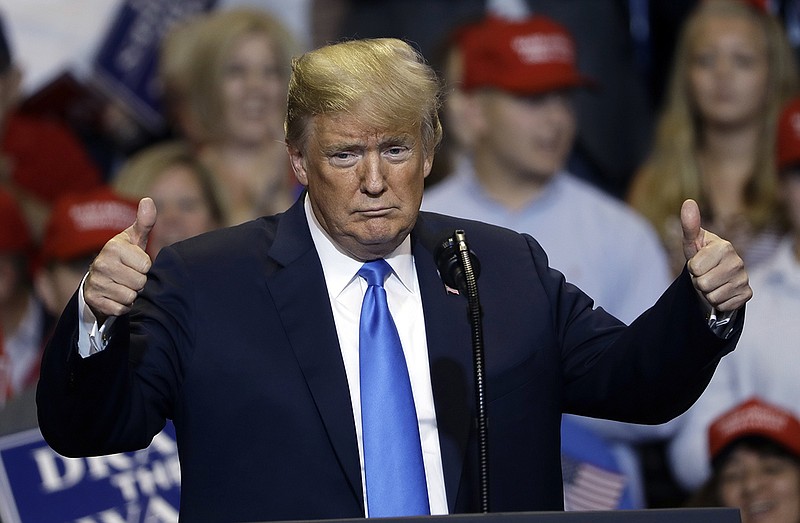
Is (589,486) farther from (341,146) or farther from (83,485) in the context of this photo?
(341,146)

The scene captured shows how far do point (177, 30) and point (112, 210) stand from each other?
88 centimetres

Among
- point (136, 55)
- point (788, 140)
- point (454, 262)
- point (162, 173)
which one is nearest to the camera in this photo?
point (454, 262)

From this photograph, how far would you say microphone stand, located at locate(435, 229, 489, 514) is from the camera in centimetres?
191

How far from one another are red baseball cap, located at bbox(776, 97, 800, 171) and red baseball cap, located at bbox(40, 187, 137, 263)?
208 centimetres

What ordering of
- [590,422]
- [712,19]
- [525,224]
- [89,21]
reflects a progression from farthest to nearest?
[89,21] → [712,19] → [525,224] → [590,422]

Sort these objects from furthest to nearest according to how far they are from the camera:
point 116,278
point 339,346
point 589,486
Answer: point 589,486, point 339,346, point 116,278

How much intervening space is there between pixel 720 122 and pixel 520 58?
76 centimetres

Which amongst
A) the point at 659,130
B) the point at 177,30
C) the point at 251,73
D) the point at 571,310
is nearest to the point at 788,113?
the point at 659,130

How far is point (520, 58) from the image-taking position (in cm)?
458

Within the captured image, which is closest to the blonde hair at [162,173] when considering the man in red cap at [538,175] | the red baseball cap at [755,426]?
the man in red cap at [538,175]

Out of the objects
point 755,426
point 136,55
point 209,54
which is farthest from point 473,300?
A: point 136,55

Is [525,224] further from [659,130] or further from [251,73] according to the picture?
[251,73]

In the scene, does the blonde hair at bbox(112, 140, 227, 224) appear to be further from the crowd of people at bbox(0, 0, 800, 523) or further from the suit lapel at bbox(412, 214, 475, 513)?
the suit lapel at bbox(412, 214, 475, 513)

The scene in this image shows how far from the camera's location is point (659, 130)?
4.85 metres
